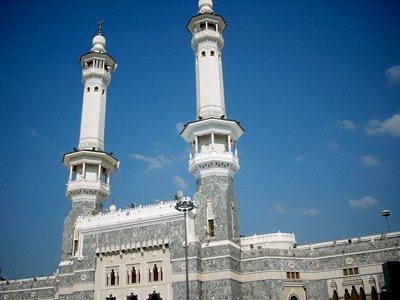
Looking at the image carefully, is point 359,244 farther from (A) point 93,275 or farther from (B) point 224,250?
(A) point 93,275

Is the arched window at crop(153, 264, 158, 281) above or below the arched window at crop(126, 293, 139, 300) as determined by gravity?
above

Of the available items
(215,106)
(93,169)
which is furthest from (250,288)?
(93,169)

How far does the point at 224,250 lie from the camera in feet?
100

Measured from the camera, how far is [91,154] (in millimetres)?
38781

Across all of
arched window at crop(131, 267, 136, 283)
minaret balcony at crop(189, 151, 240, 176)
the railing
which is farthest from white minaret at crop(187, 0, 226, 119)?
arched window at crop(131, 267, 136, 283)

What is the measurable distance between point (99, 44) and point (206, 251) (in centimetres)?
2517

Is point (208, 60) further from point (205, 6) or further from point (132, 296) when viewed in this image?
point (132, 296)

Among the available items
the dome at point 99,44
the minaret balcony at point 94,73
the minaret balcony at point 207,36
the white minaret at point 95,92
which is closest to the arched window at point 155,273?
the white minaret at point 95,92

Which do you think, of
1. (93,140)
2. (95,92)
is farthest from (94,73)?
(93,140)

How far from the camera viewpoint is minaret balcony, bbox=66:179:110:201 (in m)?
38.1

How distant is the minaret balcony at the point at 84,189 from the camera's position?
1499 inches

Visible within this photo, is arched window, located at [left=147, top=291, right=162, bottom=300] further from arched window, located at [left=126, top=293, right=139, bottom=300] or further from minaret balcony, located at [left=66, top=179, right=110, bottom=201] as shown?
minaret balcony, located at [left=66, top=179, right=110, bottom=201]

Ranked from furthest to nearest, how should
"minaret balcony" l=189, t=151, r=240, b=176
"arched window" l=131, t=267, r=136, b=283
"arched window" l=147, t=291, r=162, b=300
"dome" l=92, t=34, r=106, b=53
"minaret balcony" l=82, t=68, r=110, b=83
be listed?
"dome" l=92, t=34, r=106, b=53
"minaret balcony" l=82, t=68, r=110, b=83
"minaret balcony" l=189, t=151, r=240, b=176
"arched window" l=131, t=267, r=136, b=283
"arched window" l=147, t=291, r=162, b=300

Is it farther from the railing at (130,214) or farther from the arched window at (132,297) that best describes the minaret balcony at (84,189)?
the arched window at (132,297)
